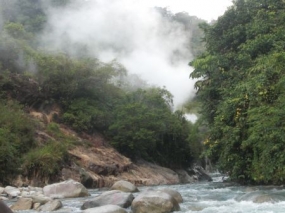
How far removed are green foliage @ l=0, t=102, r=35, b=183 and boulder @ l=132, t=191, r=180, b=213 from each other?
11.6 meters

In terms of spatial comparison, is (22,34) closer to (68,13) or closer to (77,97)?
(77,97)

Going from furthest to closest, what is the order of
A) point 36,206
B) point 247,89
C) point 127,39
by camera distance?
point 127,39 → point 247,89 → point 36,206

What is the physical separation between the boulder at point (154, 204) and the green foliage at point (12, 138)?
1157 centimetres


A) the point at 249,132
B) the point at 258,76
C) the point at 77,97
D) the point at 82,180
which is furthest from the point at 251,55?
the point at 77,97

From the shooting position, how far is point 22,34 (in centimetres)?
3916

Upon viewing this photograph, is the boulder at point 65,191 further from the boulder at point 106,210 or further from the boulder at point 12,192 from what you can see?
the boulder at point 106,210

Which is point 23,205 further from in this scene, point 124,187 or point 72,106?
point 72,106

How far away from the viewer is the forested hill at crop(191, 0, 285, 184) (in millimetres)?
15781

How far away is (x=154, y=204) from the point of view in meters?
10.5

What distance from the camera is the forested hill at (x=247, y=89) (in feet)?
51.8

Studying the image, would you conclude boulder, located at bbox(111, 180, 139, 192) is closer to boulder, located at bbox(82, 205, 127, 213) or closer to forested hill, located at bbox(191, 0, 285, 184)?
forested hill, located at bbox(191, 0, 285, 184)

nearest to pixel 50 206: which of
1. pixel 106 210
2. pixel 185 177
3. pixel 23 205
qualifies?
pixel 23 205

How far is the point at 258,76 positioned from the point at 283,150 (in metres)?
3.87

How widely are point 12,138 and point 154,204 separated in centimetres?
1488
